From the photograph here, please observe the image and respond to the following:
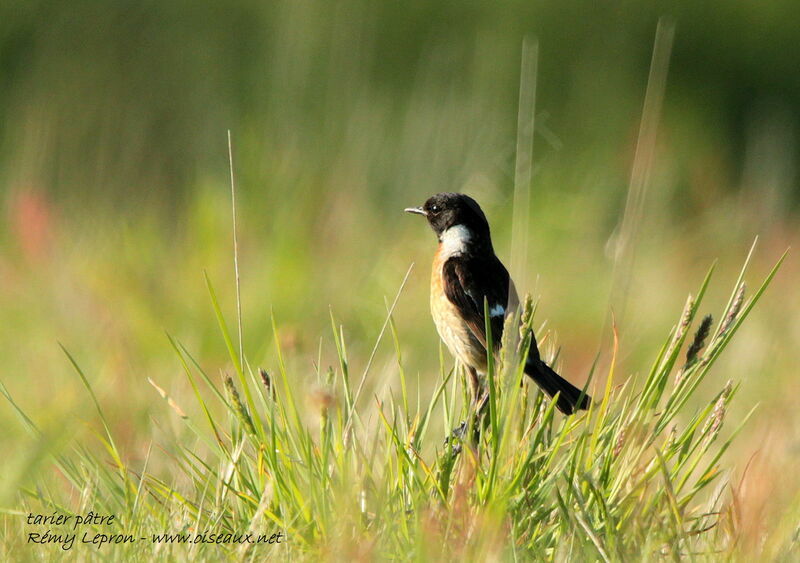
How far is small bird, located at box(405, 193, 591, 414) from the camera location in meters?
3.13

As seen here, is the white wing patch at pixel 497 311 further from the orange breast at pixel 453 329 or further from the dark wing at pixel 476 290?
the orange breast at pixel 453 329

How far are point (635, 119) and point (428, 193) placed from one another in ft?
7.45

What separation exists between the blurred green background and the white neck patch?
519 millimetres

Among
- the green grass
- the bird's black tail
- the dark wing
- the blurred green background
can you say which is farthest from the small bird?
the green grass

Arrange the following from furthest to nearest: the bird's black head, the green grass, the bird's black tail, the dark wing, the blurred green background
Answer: the blurred green background
the bird's black head
the dark wing
the bird's black tail
the green grass

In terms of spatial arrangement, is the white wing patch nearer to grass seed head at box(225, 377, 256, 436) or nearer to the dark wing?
the dark wing

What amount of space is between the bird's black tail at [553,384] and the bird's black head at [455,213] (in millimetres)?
931

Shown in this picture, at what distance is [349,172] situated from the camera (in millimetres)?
5996

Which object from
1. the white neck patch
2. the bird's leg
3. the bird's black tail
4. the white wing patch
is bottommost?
the bird's leg

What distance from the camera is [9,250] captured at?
5359 mm

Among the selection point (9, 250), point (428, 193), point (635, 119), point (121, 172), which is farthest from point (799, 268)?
point (9, 250)

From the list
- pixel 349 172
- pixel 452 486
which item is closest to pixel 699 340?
pixel 452 486

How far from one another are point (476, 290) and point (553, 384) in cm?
87

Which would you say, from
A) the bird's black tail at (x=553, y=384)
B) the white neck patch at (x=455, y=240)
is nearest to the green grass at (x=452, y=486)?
the bird's black tail at (x=553, y=384)
